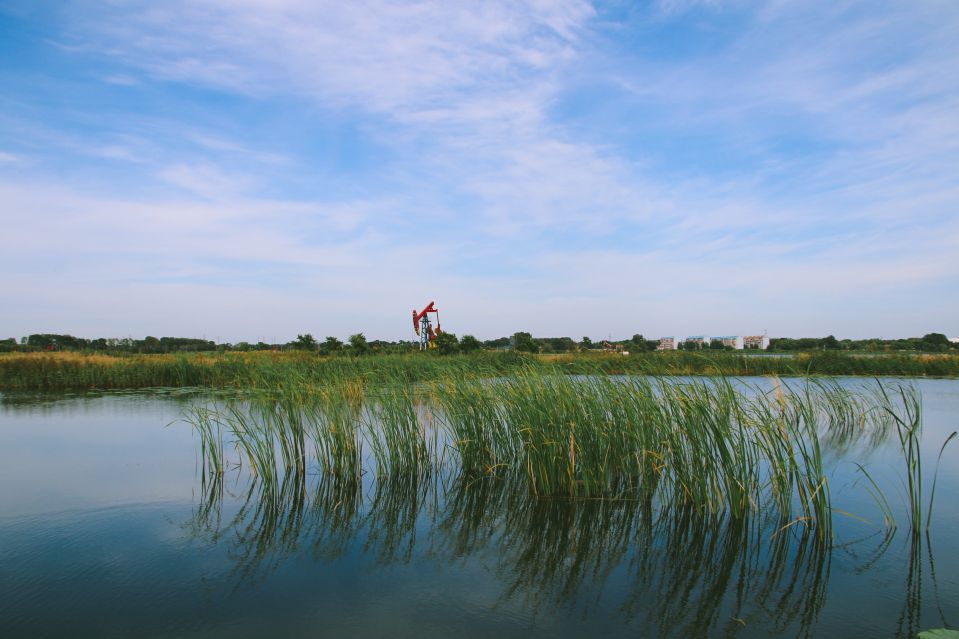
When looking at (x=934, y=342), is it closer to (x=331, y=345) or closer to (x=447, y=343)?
(x=447, y=343)

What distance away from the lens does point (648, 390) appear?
6484 millimetres

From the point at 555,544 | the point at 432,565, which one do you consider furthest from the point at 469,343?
the point at 432,565

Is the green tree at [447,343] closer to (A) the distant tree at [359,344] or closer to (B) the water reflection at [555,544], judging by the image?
(A) the distant tree at [359,344]

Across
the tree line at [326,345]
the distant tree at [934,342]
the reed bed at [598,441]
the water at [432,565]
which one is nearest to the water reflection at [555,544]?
the water at [432,565]

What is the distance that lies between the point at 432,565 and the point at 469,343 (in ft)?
89.5

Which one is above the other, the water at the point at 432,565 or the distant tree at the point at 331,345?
the distant tree at the point at 331,345

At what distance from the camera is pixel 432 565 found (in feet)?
16.4

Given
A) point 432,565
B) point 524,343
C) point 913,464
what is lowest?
point 432,565

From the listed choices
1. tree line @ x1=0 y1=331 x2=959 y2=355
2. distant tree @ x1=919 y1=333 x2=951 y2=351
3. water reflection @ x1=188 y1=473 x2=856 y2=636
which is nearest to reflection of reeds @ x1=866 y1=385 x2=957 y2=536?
water reflection @ x1=188 y1=473 x2=856 y2=636

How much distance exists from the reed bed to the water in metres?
0.29

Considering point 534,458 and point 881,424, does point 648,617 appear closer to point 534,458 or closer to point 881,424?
point 534,458

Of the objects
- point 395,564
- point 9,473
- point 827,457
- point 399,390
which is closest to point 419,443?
point 399,390

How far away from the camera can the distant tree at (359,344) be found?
2735 centimetres

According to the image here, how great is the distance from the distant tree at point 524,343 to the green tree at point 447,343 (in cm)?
333
